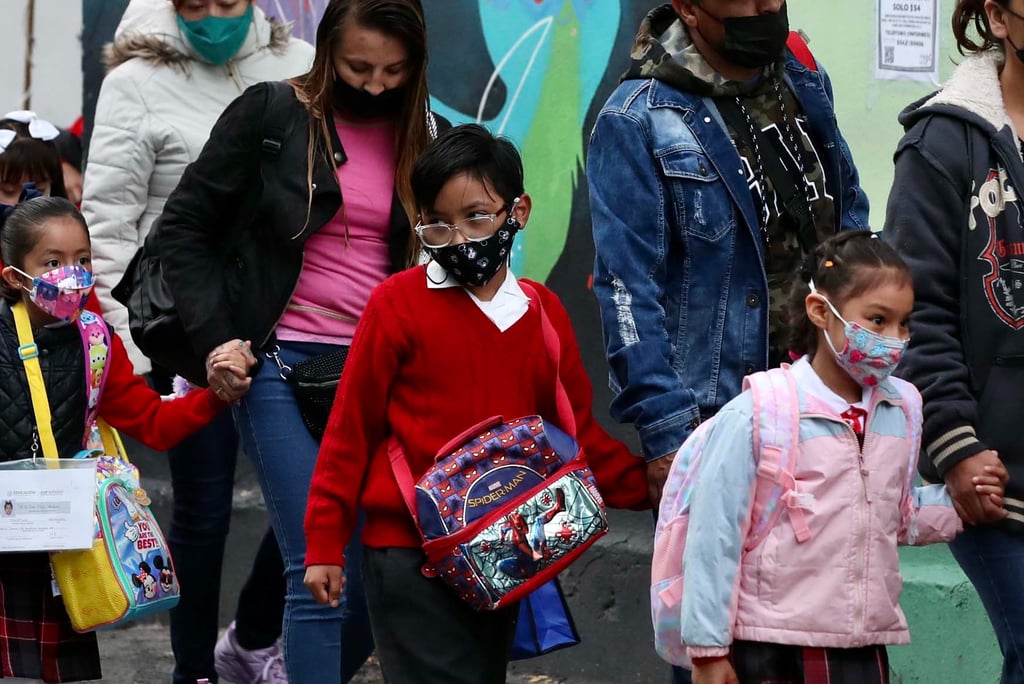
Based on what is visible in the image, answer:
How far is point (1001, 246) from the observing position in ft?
12.7

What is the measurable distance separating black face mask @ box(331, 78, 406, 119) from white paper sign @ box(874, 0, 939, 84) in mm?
1815

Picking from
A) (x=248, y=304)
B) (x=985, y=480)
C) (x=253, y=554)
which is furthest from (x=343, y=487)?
(x=253, y=554)

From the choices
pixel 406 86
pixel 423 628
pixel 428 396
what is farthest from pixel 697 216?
pixel 423 628

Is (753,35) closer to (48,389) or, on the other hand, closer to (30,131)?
(48,389)

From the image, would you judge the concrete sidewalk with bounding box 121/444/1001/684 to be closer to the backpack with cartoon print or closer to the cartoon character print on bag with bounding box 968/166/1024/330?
the backpack with cartoon print

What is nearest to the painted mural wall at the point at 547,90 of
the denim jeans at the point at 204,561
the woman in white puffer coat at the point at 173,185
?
the woman in white puffer coat at the point at 173,185

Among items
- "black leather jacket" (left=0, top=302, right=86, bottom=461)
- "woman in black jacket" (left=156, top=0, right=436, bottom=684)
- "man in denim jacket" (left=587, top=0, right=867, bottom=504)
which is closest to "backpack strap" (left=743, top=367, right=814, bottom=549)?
"man in denim jacket" (left=587, top=0, right=867, bottom=504)

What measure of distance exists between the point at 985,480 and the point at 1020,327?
36cm

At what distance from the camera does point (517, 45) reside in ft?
21.7

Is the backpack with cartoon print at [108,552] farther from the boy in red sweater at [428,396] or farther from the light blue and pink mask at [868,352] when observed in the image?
the light blue and pink mask at [868,352]

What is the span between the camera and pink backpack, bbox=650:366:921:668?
3.48 metres

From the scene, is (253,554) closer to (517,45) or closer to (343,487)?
(517,45)

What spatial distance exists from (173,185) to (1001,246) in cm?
301

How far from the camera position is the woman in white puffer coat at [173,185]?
18.8ft
